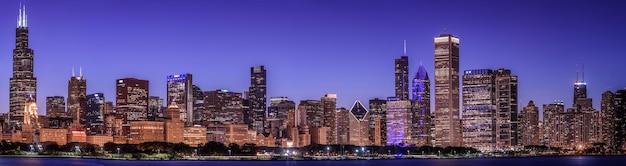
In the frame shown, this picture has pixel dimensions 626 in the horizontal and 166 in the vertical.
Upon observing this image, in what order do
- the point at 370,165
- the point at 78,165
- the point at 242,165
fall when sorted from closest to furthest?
the point at 78,165, the point at 242,165, the point at 370,165

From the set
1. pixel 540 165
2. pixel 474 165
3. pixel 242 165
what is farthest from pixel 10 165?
pixel 540 165

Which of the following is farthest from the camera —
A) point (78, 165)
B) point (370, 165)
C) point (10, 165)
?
point (370, 165)

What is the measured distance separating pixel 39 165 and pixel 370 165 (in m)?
62.5

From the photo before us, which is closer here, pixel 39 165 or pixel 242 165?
pixel 39 165

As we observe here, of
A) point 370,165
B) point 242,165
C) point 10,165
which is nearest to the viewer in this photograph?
point 10,165

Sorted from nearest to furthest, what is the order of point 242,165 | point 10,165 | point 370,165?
point 10,165 → point 242,165 → point 370,165

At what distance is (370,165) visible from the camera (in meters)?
183

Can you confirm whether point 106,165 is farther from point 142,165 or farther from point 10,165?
point 10,165

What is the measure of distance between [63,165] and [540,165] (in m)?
89.6

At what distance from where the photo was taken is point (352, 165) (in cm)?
17988

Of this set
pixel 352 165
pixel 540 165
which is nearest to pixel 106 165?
pixel 352 165

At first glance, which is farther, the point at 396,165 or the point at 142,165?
the point at 396,165

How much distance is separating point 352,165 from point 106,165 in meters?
45.7

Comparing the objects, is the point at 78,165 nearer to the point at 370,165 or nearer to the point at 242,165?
the point at 242,165
